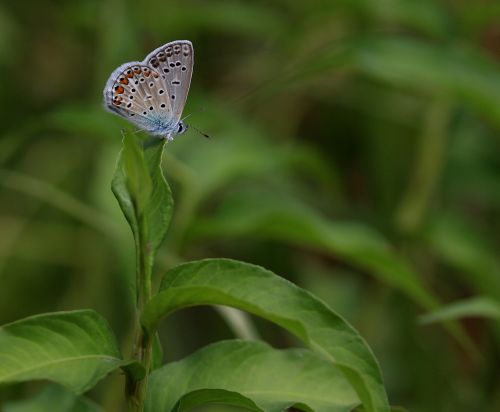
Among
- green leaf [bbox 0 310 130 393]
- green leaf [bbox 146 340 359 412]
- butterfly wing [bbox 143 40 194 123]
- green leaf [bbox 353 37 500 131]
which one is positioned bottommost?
green leaf [bbox 146 340 359 412]

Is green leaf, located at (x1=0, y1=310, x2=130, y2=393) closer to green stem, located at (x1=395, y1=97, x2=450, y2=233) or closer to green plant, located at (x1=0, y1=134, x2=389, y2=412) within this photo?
green plant, located at (x1=0, y1=134, x2=389, y2=412)

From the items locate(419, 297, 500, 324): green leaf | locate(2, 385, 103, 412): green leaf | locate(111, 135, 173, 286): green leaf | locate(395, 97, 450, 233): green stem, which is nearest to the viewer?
locate(111, 135, 173, 286): green leaf

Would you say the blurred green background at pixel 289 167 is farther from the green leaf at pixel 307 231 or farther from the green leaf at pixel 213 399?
the green leaf at pixel 213 399

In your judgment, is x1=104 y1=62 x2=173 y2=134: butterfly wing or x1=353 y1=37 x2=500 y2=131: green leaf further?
x1=353 y1=37 x2=500 y2=131: green leaf

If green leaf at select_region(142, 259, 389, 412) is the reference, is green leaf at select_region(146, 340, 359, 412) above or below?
below

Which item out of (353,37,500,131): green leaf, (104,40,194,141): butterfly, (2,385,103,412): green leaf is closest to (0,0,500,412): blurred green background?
(353,37,500,131): green leaf

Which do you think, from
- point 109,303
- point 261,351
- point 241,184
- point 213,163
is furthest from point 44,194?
point 261,351

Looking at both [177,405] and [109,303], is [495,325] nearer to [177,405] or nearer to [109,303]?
[109,303]
